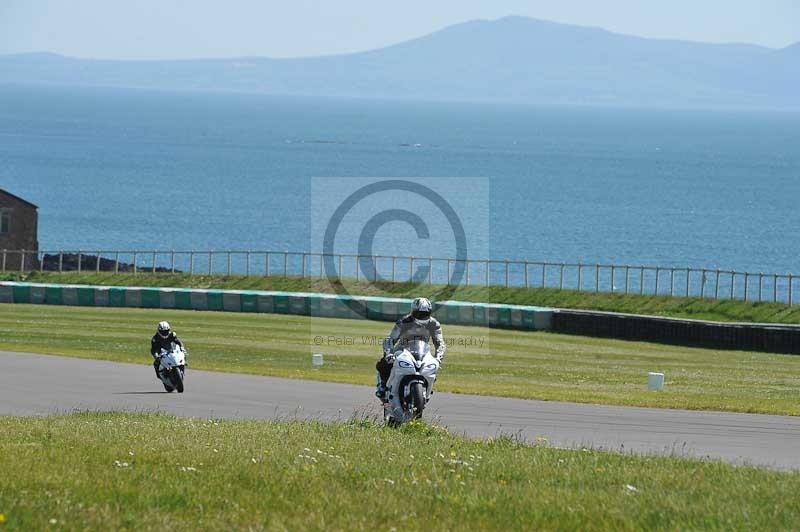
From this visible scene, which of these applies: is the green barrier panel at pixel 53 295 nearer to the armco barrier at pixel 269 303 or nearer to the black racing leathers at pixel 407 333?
the armco barrier at pixel 269 303

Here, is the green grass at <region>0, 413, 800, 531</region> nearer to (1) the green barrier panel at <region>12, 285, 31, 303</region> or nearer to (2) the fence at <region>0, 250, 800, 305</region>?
(1) the green barrier panel at <region>12, 285, 31, 303</region>

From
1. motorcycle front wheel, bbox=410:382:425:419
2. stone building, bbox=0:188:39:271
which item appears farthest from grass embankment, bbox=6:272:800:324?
motorcycle front wheel, bbox=410:382:425:419

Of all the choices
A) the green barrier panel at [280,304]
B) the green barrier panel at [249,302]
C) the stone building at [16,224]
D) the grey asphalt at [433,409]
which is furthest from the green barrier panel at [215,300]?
the stone building at [16,224]

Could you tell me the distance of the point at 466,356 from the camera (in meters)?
38.1

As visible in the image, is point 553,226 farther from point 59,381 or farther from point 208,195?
point 59,381

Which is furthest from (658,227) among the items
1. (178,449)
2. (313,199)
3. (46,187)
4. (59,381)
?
(178,449)

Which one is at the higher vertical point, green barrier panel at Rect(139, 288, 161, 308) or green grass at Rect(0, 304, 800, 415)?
green barrier panel at Rect(139, 288, 161, 308)

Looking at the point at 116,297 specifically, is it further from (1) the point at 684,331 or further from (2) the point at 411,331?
(2) the point at 411,331

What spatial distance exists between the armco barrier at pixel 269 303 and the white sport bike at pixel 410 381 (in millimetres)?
28807

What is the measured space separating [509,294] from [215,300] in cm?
1174

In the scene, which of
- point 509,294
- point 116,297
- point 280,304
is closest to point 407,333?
point 280,304

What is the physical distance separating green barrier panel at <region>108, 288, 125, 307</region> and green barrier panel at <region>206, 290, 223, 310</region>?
141 inches

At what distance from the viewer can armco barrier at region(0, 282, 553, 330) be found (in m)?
47.4

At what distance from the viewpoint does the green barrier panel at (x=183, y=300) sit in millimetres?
52562
